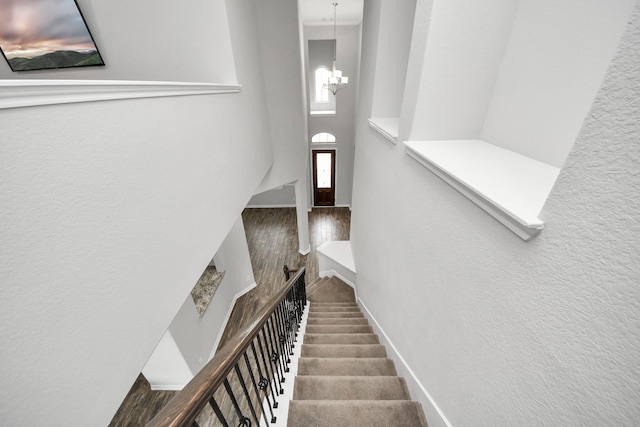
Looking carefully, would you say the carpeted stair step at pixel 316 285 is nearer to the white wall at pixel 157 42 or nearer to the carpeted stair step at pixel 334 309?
the carpeted stair step at pixel 334 309

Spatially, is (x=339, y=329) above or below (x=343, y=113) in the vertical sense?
below

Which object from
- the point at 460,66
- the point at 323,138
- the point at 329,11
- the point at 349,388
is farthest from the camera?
the point at 323,138

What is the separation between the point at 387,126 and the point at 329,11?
17.3ft

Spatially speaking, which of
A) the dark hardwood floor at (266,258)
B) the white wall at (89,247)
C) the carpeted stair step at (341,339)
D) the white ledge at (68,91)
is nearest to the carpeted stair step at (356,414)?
the white wall at (89,247)

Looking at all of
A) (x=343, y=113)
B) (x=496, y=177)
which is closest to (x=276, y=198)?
(x=343, y=113)

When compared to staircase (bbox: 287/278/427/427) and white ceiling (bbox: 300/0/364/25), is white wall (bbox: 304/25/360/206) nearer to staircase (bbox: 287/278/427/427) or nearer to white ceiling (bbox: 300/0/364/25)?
white ceiling (bbox: 300/0/364/25)

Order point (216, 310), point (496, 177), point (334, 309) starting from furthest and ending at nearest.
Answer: point (216, 310)
point (334, 309)
point (496, 177)

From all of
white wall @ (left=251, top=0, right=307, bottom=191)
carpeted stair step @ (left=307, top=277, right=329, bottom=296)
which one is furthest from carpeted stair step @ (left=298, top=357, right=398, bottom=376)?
white wall @ (left=251, top=0, right=307, bottom=191)

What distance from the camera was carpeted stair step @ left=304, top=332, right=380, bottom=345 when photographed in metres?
2.64

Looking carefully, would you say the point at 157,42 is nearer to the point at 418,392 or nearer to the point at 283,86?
the point at 283,86

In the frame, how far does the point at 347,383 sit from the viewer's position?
178cm

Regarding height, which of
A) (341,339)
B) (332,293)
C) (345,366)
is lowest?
(332,293)

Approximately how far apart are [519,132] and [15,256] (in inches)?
82.5

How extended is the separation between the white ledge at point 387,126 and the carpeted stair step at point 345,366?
1.87 metres
